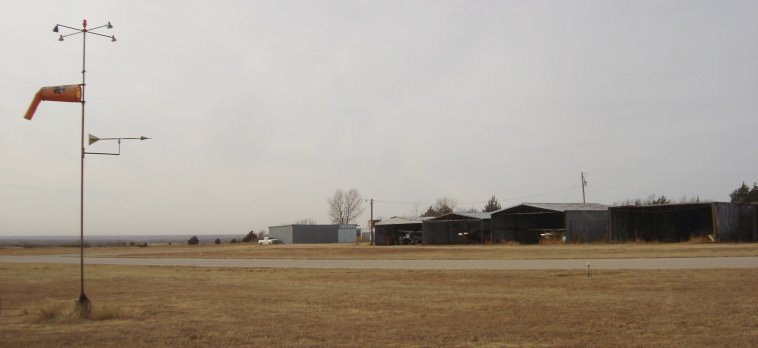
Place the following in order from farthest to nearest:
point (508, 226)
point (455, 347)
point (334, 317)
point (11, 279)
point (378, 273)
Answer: point (508, 226) < point (11, 279) < point (378, 273) < point (334, 317) < point (455, 347)

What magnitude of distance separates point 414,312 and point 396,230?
2483 inches

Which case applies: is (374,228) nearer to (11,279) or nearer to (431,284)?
(11,279)

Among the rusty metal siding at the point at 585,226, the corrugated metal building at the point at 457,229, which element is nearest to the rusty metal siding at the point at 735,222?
the rusty metal siding at the point at 585,226

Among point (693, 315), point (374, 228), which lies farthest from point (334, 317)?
point (374, 228)

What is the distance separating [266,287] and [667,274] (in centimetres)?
1215

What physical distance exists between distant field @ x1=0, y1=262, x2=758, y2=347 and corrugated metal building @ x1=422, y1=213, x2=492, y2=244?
41.4 metres

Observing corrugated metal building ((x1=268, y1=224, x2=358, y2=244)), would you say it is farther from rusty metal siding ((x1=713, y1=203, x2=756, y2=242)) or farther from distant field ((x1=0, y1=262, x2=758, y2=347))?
distant field ((x1=0, y1=262, x2=758, y2=347))

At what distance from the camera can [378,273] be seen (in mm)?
25344

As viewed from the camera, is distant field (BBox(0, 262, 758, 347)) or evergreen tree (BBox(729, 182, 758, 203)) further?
evergreen tree (BBox(729, 182, 758, 203))

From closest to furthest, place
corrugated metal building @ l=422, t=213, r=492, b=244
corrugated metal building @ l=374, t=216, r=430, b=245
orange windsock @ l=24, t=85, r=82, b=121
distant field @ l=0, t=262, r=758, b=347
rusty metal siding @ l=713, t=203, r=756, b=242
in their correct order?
distant field @ l=0, t=262, r=758, b=347, orange windsock @ l=24, t=85, r=82, b=121, rusty metal siding @ l=713, t=203, r=756, b=242, corrugated metal building @ l=422, t=213, r=492, b=244, corrugated metal building @ l=374, t=216, r=430, b=245

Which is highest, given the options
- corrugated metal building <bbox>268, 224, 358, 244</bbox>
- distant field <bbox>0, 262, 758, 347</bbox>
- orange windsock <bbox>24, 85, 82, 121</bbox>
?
orange windsock <bbox>24, 85, 82, 121</bbox>

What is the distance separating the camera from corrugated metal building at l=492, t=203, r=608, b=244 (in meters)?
55.1

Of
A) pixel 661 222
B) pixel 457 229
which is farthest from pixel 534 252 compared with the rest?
pixel 457 229

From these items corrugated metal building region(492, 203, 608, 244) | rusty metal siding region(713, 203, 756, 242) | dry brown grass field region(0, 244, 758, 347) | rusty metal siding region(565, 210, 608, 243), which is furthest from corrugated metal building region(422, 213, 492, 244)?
dry brown grass field region(0, 244, 758, 347)
